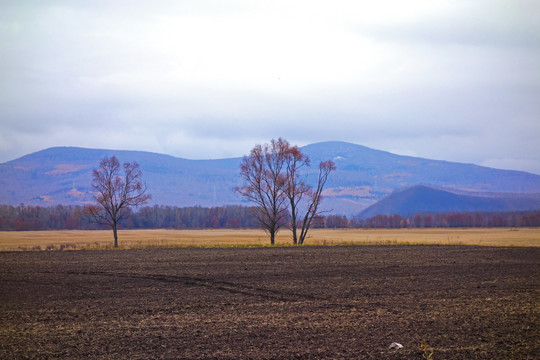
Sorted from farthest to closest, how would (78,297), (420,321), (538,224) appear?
(538,224), (78,297), (420,321)

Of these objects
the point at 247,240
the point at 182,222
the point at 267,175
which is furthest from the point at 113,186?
the point at 182,222

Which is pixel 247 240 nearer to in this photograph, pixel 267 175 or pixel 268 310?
pixel 267 175

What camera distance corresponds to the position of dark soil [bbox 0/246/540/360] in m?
11.3

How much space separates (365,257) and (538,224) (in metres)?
151

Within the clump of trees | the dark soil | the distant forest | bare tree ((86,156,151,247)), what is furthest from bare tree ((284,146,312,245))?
→ the distant forest

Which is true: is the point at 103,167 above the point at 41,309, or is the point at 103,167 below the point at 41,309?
above

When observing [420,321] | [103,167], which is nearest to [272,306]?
[420,321]

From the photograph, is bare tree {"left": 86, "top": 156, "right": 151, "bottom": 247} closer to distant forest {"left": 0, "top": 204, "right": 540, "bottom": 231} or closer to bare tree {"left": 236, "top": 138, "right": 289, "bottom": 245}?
bare tree {"left": 236, "top": 138, "right": 289, "bottom": 245}

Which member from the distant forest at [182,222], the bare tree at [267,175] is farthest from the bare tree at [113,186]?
the distant forest at [182,222]

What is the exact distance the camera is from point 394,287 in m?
20.3

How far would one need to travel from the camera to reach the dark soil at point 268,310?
11.3 m

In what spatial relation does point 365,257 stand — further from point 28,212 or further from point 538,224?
point 28,212

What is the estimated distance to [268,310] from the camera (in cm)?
1572

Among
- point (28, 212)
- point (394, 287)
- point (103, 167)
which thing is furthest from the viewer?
point (28, 212)
